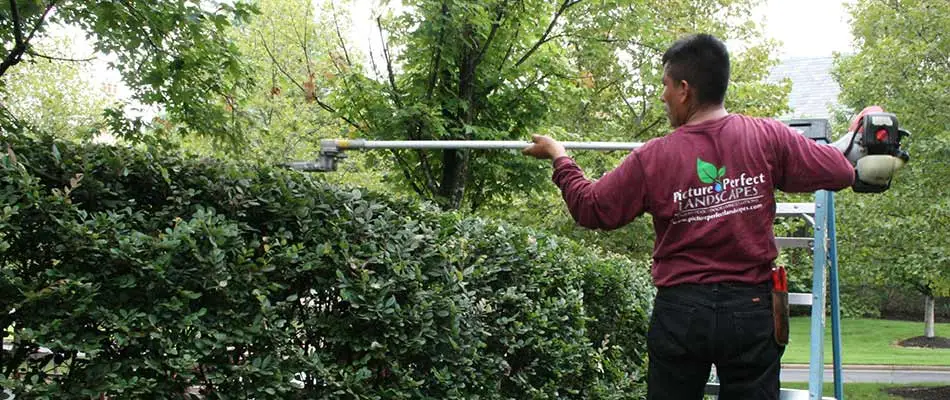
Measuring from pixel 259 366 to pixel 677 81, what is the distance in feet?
6.04

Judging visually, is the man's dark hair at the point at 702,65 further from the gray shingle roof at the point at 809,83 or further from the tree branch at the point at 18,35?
the gray shingle roof at the point at 809,83

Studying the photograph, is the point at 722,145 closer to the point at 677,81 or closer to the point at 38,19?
the point at 677,81

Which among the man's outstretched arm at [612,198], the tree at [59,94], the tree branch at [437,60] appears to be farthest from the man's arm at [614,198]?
the tree at [59,94]

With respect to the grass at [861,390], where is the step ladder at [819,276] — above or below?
above

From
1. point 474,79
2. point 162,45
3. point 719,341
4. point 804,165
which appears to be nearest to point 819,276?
point 804,165

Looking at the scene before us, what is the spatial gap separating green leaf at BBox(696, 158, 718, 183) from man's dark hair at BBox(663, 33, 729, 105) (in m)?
0.26

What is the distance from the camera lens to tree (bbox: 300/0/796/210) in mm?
8453

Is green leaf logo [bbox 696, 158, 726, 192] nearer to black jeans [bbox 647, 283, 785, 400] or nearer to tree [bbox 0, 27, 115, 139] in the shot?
black jeans [bbox 647, 283, 785, 400]

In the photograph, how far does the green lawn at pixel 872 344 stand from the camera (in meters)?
24.9

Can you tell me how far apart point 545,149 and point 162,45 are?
4.75 metres

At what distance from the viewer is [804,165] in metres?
3.17

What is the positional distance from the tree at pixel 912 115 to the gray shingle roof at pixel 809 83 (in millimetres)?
25023

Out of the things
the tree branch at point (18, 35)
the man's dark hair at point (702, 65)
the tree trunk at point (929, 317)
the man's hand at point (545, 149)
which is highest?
the tree branch at point (18, 35)

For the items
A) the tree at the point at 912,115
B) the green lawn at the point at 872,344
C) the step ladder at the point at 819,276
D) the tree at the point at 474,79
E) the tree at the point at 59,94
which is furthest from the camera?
the tree at the point at 59,94
